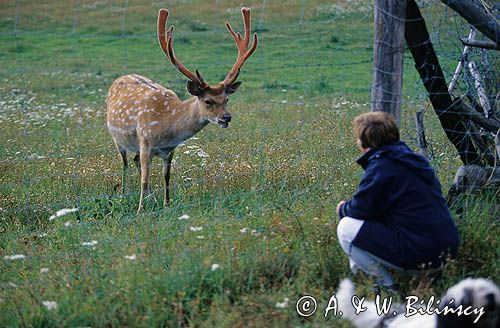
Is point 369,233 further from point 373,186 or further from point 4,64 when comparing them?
point 4,64

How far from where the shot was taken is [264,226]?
5.72 meters

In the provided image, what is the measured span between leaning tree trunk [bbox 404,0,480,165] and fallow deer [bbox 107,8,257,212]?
195cm

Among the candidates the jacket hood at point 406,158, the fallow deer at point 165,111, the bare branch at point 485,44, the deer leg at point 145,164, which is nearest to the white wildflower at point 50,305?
the jacket hood at point 406,158

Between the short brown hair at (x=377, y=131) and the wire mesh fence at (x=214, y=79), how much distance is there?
1552mm

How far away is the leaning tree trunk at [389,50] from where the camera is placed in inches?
221

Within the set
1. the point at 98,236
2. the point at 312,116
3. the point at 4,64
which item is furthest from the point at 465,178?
the point at 4,64

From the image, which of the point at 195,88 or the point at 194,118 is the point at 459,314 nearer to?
the point at 195,88

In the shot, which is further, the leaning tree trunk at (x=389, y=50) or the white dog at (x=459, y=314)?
the leaning tree trunk at (x=389, y=50)

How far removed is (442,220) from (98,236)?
2588 mm

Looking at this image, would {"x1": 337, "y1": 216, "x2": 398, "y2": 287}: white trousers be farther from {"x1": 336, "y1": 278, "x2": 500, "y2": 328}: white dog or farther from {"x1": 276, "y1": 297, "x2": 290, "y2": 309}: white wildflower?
{"x1": 276, "y1": 297, "x2": 290, "y2": 309}: white wildflower

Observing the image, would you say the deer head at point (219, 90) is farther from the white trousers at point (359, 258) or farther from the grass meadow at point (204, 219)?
the white trousers at point (359, 258)

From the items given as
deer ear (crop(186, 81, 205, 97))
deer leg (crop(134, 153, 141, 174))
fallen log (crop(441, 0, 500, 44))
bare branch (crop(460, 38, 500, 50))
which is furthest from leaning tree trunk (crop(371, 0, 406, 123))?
deer leg (crop(134, 153, 141, 174))

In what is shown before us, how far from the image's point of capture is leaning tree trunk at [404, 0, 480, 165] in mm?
5840

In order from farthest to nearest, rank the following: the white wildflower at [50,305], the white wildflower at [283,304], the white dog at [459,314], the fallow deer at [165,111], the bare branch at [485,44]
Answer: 1. the fallow deer at [165,111]
2. the bare branch at [485,44]
3. the white wildflower at [50,305]
4. the white wildflower at [283,304]
5. the white dog at [459,314]
